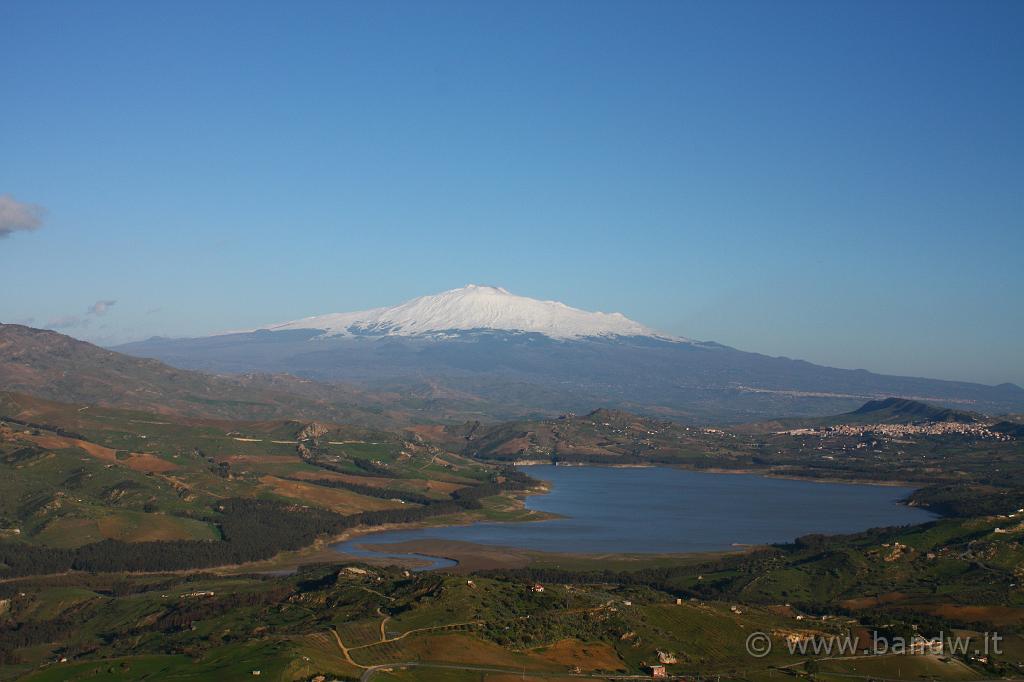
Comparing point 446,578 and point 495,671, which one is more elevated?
point 446,578

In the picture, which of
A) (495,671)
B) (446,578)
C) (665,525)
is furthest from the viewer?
(665,525)

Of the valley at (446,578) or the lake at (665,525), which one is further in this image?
the lake at (665,525)

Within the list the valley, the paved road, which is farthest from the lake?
the paved road

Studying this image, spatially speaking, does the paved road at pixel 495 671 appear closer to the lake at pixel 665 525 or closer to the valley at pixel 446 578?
the valley at pixel 446 578

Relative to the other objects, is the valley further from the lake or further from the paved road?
the lake

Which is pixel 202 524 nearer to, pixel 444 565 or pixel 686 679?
pixel 444 565

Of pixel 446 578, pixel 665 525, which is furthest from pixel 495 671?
pixel 665 525

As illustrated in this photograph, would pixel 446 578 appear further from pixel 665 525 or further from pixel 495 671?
pixel 665 525

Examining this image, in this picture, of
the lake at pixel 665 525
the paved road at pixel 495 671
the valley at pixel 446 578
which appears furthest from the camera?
the lake at pixel 665 525

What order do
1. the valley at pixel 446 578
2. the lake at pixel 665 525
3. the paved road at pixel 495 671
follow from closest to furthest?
the paved road at pixel 495 671, the valley at pixel 446 578, the lake at pixel 665 525

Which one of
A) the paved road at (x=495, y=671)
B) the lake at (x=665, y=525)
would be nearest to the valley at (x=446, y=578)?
the paved road at (x=495, y=671)

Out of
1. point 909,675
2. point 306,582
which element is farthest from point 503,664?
point 306,582
